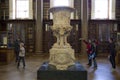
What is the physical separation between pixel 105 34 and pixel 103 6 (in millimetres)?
2303

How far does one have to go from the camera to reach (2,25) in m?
18.7

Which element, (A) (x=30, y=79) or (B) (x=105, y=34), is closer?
(A) (x=30, y=79)

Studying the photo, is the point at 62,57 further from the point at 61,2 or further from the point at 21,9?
the point at 21,9

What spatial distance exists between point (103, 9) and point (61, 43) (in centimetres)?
1104

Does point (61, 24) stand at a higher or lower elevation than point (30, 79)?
higher

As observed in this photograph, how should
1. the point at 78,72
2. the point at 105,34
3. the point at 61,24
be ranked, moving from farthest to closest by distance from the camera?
the point at 105,34 < the point at 61,24 < the point at 78,72

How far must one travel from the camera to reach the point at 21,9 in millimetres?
19047

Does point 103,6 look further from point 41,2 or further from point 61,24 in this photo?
point 61,24

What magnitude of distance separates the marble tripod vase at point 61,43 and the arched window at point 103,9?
33.0 ft

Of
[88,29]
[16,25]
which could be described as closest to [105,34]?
[88,29]

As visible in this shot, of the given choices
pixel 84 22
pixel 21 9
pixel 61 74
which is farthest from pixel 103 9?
pixel 61 74

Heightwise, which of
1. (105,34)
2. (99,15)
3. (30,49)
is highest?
(99,15)

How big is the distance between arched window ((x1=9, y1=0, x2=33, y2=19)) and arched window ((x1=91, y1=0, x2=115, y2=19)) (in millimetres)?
4642

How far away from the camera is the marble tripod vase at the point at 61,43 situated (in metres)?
8.38
